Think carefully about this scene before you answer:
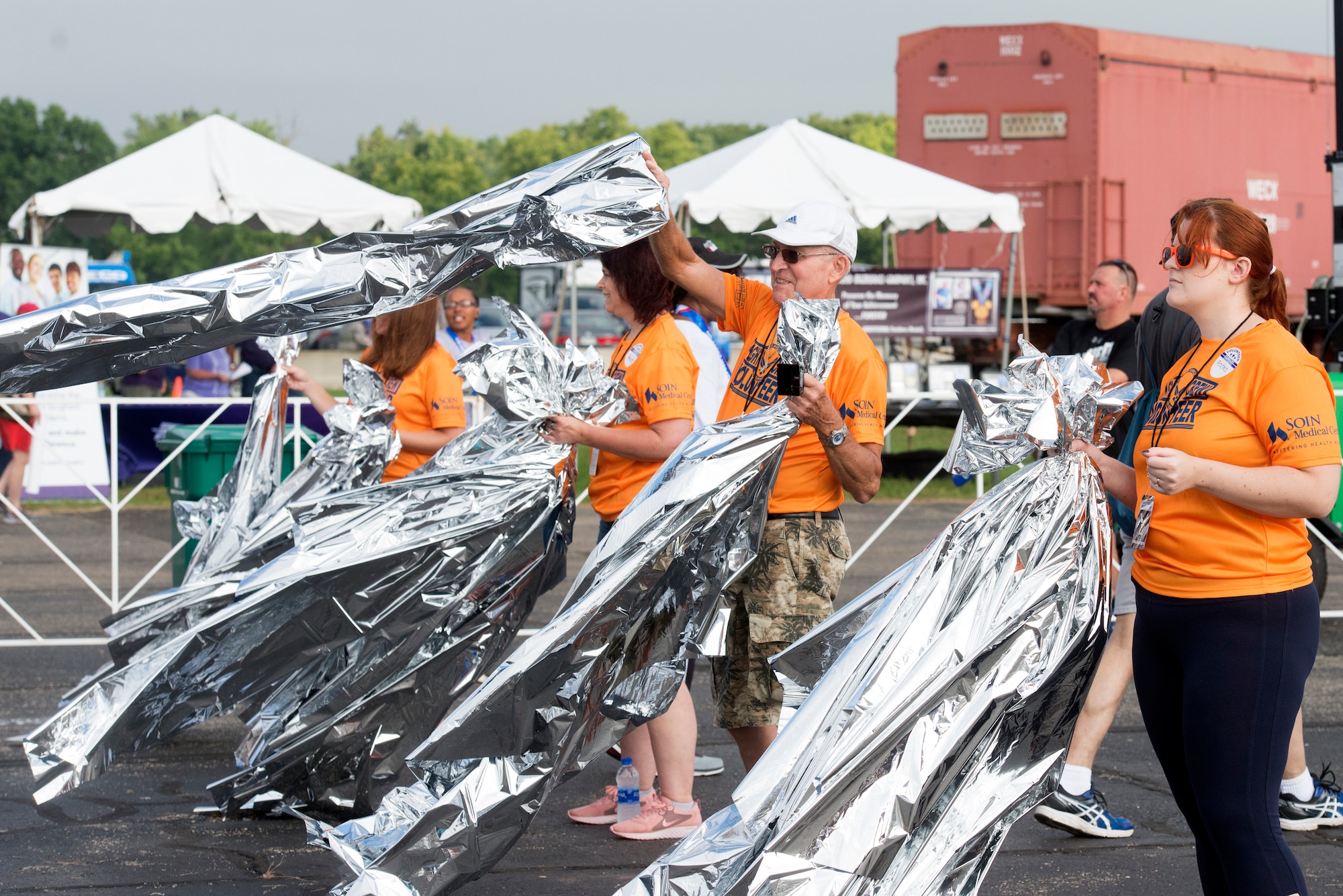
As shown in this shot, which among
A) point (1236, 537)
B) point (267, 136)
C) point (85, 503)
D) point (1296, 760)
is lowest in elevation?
point (85, 503)

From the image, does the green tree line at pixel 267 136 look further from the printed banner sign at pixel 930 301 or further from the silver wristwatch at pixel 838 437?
the silver wristwatch at pixel 838 437

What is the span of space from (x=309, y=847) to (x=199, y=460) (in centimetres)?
298

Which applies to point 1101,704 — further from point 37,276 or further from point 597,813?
point 37,276

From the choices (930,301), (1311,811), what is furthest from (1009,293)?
(1311,811)

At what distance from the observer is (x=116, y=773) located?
4.74 m

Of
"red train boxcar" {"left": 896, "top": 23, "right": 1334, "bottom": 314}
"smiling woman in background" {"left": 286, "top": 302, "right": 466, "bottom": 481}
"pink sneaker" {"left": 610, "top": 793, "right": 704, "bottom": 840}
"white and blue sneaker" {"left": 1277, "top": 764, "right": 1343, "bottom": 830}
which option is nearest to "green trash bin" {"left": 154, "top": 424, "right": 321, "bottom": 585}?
"smiling woman in background" {"left": 286, "top": 302, "right": 466, "bottom": 481}

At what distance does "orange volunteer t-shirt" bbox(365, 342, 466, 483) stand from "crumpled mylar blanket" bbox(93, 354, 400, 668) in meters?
0.13

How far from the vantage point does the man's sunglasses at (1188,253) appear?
2.72 m

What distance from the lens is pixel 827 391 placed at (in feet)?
11.3

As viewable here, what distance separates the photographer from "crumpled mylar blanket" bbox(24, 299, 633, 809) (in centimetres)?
396

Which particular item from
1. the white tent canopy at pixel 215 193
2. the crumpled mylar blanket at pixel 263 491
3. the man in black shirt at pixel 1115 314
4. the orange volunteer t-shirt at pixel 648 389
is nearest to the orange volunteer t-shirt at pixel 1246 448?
the orange volunteer t-shirt at pixel 648 389

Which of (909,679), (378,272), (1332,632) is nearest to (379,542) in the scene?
(378,272)

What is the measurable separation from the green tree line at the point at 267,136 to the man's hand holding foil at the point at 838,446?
1434 inches

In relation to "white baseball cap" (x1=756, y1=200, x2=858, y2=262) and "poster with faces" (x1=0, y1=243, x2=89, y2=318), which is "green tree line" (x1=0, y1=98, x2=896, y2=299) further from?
"white baseball cap" (x1=756, y1=200, x2=858, y2=262)
